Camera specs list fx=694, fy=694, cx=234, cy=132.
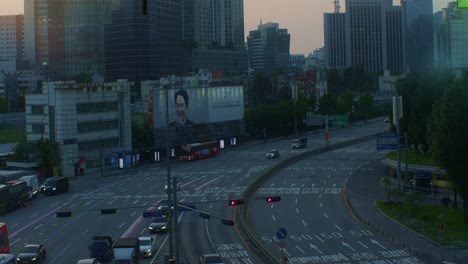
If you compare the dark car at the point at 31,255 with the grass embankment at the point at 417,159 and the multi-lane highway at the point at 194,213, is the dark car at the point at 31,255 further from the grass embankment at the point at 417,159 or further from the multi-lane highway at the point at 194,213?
the grass embankment at the point at 417,159

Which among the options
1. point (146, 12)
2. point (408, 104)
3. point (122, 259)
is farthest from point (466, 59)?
point (122, 259)

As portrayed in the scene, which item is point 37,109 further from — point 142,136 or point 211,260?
point 211,260

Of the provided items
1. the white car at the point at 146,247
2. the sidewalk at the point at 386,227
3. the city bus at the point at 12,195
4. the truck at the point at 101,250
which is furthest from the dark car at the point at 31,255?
the sidewalk at the point at 386,227

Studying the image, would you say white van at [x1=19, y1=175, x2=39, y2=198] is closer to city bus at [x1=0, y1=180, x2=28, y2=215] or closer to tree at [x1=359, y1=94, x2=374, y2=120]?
city bus at [x1=0, y1=180, x2=28, y2=215]

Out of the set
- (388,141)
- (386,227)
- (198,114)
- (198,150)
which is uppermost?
(198,114)

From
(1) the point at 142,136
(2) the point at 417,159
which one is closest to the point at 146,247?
(2) the point at 417,159

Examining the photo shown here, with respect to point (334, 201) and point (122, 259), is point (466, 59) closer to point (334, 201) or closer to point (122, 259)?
point (334, 201)

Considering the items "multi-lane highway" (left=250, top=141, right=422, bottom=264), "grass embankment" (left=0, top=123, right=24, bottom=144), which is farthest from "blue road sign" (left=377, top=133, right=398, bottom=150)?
"grass embankment" (left=0, top=123, right=24, bottom=144)
